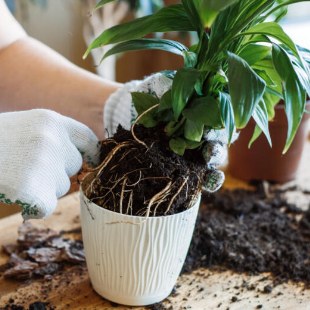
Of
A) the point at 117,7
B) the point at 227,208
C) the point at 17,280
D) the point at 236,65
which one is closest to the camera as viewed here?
the point at 236,65

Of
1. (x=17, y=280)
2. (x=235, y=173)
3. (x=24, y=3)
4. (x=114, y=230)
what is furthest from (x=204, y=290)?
(x=24, y=3)

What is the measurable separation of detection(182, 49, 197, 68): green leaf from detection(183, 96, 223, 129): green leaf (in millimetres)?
51

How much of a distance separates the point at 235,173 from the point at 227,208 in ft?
0.61

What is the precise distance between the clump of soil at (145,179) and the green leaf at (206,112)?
85 mm

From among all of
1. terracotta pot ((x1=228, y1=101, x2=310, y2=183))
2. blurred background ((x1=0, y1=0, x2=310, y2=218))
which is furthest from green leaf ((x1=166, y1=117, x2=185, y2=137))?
blurred background ((x1=0, y1=0, x2=310, y2=218))

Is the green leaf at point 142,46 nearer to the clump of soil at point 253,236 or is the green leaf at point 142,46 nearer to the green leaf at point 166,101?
the green leaf at point 166,101

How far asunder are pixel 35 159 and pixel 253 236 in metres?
0.54

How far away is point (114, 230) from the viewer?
24.4 inches

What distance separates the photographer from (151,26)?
575 mm

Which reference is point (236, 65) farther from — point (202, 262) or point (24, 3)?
point (24, 3)

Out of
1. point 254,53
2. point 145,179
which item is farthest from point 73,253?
point 254,53

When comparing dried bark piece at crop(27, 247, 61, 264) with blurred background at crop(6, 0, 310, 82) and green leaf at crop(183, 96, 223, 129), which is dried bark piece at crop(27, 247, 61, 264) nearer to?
green leaf at crop(183, 96, 223, 129)

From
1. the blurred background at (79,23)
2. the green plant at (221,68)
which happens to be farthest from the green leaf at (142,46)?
the blurred background at (79,23)

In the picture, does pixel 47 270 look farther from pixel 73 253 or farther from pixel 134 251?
pixel 134 251
